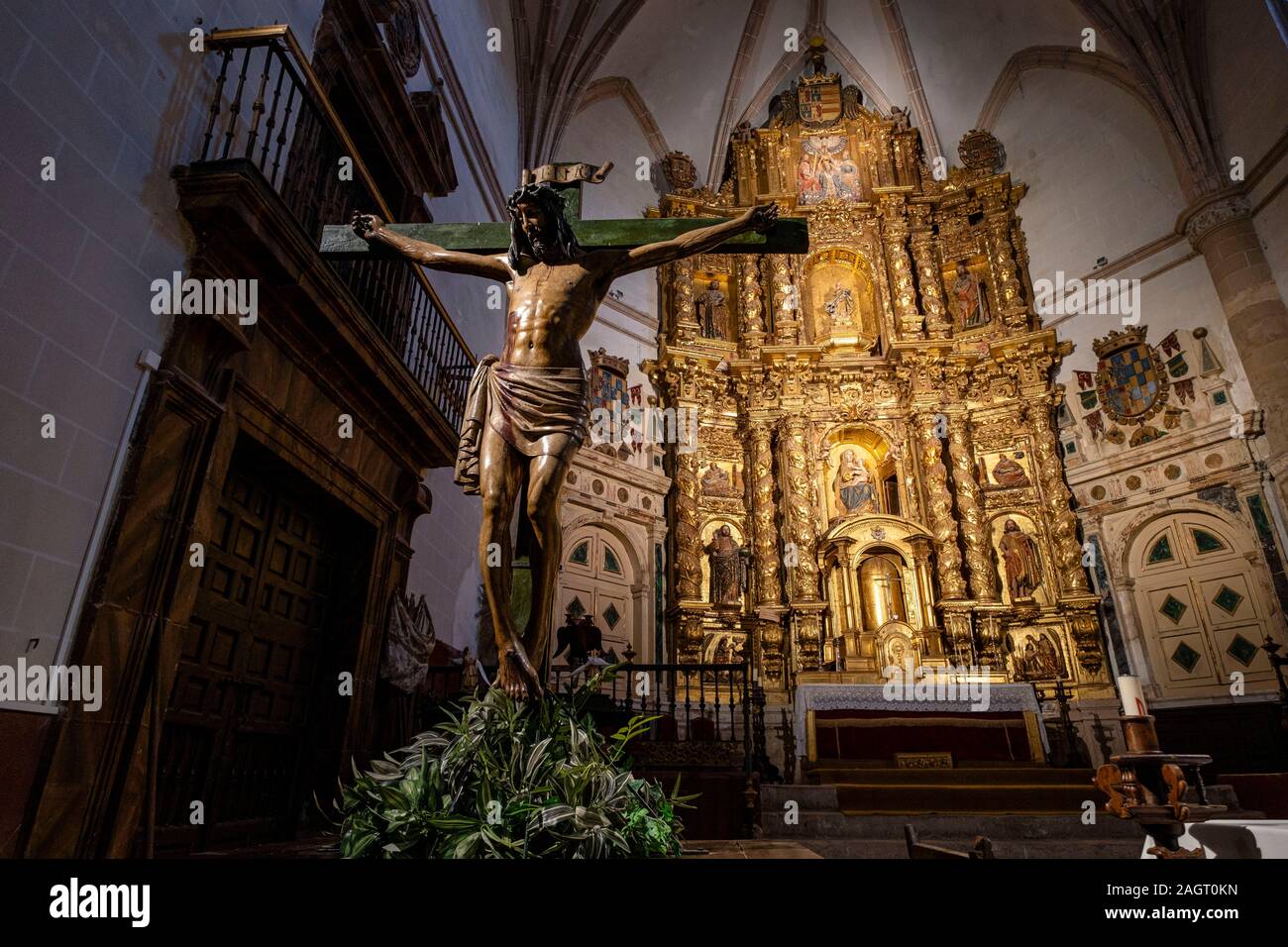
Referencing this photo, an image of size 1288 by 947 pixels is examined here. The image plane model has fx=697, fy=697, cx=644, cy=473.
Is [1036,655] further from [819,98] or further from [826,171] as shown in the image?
[819,98]

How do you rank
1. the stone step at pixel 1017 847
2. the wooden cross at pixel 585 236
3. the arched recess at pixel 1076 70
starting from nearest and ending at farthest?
the wooden cross at pixel 585 236 < the stone step at pixel 1017 847 < the arched recess at pixel 1076 70

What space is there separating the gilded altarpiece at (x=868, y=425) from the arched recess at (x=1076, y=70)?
1.04 metres

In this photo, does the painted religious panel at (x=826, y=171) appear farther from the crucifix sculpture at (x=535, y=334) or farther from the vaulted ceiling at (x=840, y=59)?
the crucifix sculpture at (x=535, y=334)

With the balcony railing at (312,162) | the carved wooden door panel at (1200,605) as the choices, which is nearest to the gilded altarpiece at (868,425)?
the carved wooden door panel at (1200,605)

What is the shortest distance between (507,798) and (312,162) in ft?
16.6

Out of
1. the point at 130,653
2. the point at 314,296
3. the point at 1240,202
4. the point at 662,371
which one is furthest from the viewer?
the point at 662,371

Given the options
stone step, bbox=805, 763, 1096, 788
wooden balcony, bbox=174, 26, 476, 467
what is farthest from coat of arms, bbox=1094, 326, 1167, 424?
wooden balcony, bbox=174, 26, 476, 467

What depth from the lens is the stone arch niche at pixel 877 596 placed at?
11781 millimetres

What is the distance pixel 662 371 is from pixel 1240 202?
31.8 feet

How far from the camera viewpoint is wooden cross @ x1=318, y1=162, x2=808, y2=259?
2791 millimetres

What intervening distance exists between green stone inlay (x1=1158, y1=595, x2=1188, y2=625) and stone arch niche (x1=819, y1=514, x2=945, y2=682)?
328cm

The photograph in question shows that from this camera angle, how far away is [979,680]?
35.4ft
